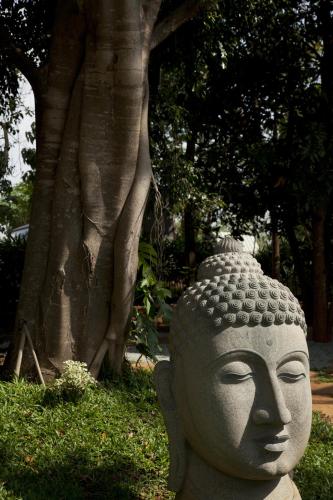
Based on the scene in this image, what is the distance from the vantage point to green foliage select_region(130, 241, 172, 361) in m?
6.70

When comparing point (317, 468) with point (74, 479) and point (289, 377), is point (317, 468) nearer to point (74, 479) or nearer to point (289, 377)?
point (74, 479)

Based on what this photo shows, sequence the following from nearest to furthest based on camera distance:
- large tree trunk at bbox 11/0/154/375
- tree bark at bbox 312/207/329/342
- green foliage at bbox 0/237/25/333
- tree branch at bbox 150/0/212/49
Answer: large tree trunk at bbox 11/0/154/375 → tree branch at bbox 150/0/212/49 → tree bark at bbox 312/207/329/342 → green foliage at bbox 0/237/25/333

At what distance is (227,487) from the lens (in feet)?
9.00

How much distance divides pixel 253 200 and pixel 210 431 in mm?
9823

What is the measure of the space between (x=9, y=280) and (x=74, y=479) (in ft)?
26.1

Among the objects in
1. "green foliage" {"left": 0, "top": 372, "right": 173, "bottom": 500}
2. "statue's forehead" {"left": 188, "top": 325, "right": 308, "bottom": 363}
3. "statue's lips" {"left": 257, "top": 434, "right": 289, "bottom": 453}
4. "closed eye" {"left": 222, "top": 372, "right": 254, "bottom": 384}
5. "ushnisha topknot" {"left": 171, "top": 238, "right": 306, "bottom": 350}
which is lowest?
"green foliage" {"left": 0, "top": 372, "right": 173, "bottom": 500}

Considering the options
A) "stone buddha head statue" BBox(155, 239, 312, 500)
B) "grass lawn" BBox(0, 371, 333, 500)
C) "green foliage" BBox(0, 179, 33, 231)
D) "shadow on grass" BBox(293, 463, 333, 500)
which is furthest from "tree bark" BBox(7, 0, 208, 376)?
"green foliage" BBox(0, 179, 33, 231)

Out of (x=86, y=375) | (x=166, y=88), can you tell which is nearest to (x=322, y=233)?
(x=166, y=88)

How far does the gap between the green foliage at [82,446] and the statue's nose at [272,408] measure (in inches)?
68.2

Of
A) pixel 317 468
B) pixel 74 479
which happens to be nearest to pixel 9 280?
pixel 74 479

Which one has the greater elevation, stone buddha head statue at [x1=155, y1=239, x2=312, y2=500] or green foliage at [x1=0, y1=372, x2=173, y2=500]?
stone buddha head statue at [x1=155, y1=239, x2=312, y2=500]

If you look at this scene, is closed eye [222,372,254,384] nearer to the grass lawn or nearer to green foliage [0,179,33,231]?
the grass lawn

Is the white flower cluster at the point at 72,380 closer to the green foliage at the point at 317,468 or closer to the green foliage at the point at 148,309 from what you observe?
the green foliage at the point at 148,309

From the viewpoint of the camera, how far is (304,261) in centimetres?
1309
